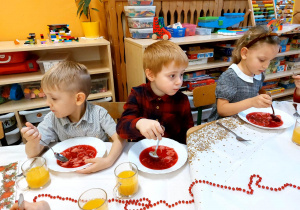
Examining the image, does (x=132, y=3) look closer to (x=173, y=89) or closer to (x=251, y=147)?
(x=173, y=89)

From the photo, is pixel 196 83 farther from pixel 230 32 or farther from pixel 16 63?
pixel 16 63

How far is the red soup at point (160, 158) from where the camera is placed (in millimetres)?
826

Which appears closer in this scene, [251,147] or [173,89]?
[251,147]

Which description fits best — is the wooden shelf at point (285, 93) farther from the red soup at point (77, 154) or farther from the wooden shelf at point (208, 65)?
the red soup at point (77, 154)

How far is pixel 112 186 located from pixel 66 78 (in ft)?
1.83

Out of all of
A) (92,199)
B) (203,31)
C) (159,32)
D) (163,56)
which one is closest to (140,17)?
(159,32)

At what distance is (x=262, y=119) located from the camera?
1113 mm

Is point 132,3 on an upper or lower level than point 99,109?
upper

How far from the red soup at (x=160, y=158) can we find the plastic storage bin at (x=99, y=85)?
1366 millimetres

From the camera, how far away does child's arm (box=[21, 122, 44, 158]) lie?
85cm

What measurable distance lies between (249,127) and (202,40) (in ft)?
4.01

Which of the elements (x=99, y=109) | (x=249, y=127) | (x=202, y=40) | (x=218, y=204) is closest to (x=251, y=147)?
(x=249, y=127)

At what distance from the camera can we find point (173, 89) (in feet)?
3.36

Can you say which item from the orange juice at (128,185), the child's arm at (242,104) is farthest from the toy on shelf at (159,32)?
the orange juice at (128,185)
